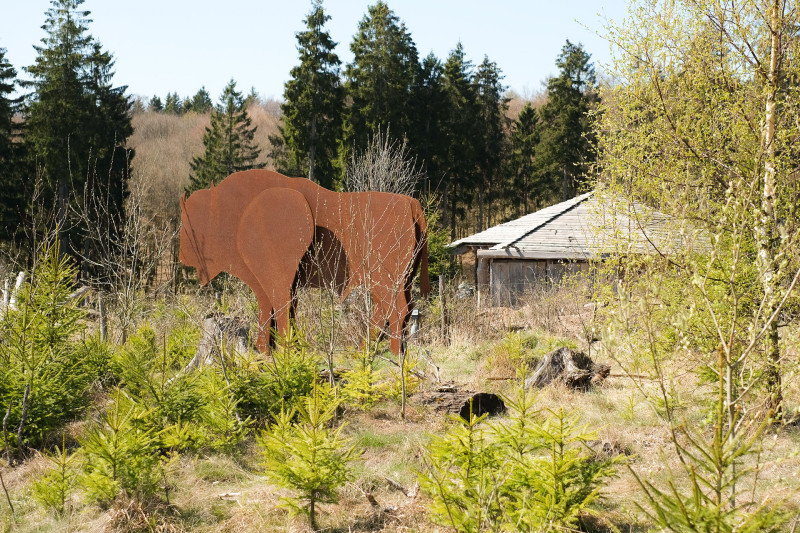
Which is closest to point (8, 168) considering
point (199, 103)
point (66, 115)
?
point (66, 115)

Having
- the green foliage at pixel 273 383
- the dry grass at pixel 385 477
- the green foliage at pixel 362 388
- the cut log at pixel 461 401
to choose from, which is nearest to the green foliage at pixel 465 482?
the dry grass at pixel 385 477

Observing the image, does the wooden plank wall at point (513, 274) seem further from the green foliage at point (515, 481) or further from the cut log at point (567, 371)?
the green foliage at point (515, 481)

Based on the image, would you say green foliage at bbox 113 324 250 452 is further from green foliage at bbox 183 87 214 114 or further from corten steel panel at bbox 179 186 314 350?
green foliage at bbox 183 87 214 114

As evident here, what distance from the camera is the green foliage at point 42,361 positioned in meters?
5.75

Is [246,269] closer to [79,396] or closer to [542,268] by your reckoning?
[79,396]

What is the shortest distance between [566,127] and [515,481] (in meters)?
32.0

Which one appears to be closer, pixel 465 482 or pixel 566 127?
pixel 465 482

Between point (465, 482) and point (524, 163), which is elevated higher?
point (524, 163)

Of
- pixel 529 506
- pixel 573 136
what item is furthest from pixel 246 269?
pixel 573 136

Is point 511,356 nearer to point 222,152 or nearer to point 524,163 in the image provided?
point 222,152

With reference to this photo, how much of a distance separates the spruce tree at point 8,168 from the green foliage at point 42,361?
766 inches

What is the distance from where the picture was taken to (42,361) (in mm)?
5977

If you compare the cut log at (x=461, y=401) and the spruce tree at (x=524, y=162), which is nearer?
the cut log at (x=461, y=401)

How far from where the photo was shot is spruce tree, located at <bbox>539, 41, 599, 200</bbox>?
33.7 metres
